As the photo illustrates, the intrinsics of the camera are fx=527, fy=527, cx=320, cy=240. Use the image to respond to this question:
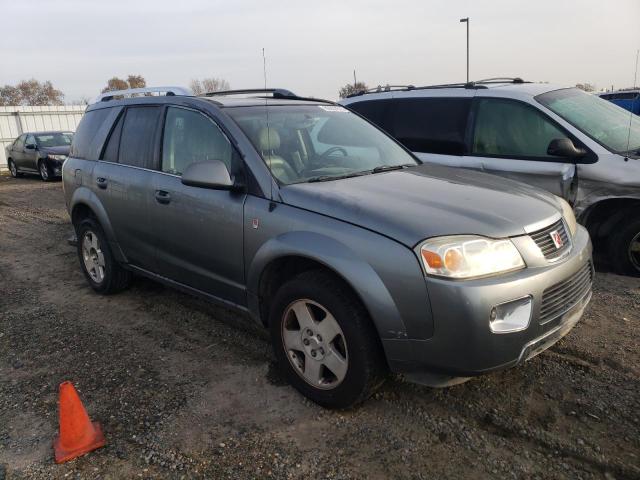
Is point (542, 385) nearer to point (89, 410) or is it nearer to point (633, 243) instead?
point (633, 243)

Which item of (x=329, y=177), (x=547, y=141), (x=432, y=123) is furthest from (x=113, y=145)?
(x=547, y=141)

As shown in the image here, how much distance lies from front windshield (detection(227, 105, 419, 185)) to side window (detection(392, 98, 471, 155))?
1562 millimetres

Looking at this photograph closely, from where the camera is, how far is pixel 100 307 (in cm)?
478

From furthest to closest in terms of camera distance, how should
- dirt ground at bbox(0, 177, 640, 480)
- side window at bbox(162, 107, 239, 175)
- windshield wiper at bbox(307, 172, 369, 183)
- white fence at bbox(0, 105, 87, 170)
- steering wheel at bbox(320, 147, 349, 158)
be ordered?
white fence at bbox(0, 105, 87, 170) → steering wheel at bbox(320, 147, 349, 158) → side window at bbox(162, 107, 239, 175) → windshield wiper at bbox(307, 172, 369, 183) → dirt ground at bbox(0, 177, 640, 480)

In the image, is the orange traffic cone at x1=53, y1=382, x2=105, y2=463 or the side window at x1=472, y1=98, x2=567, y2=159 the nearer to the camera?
the orange traffic cone at x1=53, y1=382, x2=105, y2=463

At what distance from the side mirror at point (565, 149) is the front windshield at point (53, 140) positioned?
1548 cm

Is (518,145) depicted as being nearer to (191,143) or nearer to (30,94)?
(191,143)

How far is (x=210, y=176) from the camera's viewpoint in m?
3.22

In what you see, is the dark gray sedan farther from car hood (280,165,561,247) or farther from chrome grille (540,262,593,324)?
chrome grille (540,262,593,324)

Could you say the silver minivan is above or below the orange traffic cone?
above

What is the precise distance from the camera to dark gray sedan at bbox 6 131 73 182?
50.7 ft

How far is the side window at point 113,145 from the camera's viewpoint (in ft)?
15.1

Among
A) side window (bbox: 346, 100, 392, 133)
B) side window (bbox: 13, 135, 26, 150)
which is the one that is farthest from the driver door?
side window (bbox: 13, 135, 26, 150)

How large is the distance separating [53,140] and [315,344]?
16430mm
